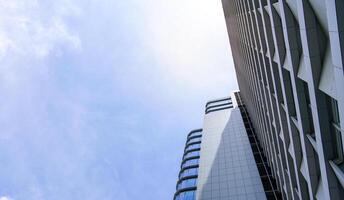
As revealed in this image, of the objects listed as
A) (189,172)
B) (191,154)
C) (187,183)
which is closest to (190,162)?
(191,154)

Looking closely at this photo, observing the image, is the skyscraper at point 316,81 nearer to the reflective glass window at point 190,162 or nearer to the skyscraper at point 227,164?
the skyscraper at point 227,164

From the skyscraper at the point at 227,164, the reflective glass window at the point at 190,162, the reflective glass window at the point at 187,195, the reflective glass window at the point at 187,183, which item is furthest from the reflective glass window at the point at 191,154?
the reflective glass window at the point at 187,195

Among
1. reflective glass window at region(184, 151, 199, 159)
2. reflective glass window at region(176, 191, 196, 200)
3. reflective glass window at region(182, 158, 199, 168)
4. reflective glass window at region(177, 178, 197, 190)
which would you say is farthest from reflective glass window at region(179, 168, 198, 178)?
reflective glass window at region(184, 151, 199, 159)

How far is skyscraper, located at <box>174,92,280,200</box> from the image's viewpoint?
4147 centimetres

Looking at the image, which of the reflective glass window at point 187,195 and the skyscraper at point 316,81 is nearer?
the skyscraper at point 316,81

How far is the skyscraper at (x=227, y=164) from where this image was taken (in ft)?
136

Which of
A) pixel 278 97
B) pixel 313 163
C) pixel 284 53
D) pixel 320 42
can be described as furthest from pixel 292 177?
pixel 320 42

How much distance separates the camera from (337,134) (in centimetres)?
1194

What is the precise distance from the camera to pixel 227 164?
48.7 m

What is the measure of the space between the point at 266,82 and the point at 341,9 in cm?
1787

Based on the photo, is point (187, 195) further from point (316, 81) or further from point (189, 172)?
point (316, 81)

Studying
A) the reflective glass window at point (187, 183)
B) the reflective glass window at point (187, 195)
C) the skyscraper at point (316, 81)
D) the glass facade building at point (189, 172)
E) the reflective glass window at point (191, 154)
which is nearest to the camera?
the skyscraper at point (316, 81)

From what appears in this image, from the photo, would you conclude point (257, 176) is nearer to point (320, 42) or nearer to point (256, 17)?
point (256, 17)

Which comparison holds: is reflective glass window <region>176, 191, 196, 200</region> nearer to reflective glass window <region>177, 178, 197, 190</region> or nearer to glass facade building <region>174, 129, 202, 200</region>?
glass facade building <region>174, 129, 202, 200</region>
